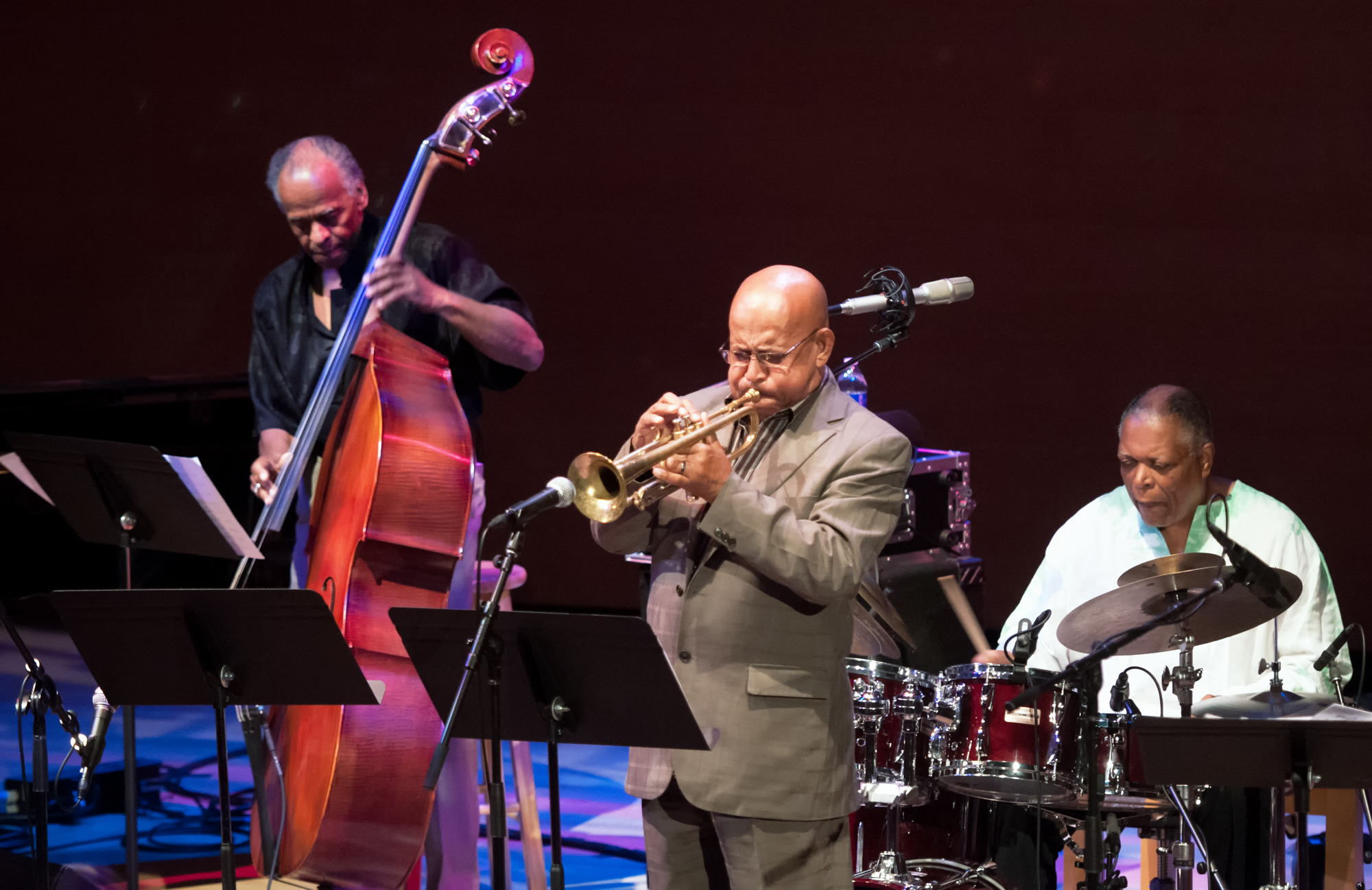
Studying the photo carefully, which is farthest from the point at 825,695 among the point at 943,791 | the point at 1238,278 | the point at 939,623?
the point at 1238,278

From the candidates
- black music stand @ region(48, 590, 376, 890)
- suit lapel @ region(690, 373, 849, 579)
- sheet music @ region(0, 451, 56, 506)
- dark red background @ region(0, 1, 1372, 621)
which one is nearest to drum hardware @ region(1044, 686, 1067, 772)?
suit lapel @ region(690, 373, 849, 579)

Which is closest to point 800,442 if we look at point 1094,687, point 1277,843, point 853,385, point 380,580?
point 1094,687

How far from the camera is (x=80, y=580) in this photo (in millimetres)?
6105

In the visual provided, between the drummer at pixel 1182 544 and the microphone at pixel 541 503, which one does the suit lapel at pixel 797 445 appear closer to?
the microphone at pixel 541 503

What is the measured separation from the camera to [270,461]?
146 inches

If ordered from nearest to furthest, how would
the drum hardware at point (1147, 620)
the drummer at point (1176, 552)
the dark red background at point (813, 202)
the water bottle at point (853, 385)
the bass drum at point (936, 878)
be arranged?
the drum hardware at point (1147, 620), the bass drum at point (936, 878), the drummer at point (1176, 552), the water bottle at point (853, 385), the dark red background at point (813, 202)

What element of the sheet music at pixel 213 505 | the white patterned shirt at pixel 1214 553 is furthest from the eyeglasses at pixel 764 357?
the white patterned shirt at pixel 1214 553

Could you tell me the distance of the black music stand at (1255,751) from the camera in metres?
2.64

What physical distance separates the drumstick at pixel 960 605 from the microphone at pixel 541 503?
2234 millimetres

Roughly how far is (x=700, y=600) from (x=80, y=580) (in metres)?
4.27

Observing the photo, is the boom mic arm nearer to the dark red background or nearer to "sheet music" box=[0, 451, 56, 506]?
"sheet music" box=[0, 451, 56, 506]

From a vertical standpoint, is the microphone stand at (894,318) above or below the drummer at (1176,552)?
above

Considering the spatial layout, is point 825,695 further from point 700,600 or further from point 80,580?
point 80,580

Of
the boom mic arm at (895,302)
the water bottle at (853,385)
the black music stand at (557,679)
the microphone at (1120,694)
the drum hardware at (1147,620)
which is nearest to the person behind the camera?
the black music stand at (557,679)
